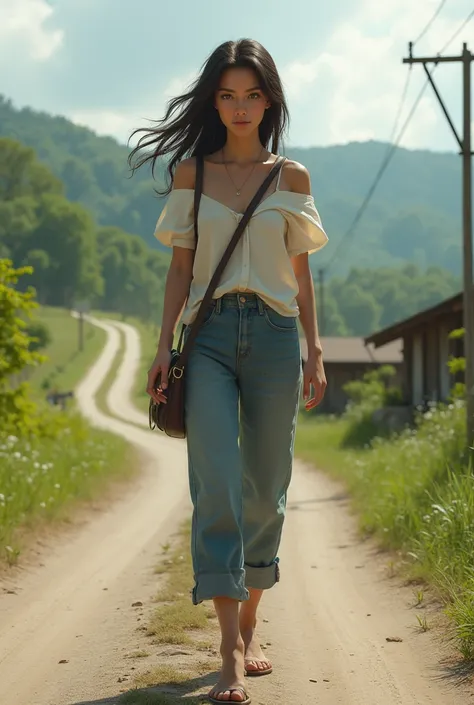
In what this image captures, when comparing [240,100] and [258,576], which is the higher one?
[240,100]

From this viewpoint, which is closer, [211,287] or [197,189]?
[211,287]

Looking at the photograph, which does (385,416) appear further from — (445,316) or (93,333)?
(93,333)

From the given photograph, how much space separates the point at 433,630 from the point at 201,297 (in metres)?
2.40

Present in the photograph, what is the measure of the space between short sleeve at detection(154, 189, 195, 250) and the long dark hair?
283mm

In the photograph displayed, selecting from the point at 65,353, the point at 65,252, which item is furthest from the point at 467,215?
the point at 65,252

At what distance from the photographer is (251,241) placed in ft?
13.9

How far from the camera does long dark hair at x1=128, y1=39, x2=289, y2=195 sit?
441 cm

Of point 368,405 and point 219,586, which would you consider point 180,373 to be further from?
point 368,405

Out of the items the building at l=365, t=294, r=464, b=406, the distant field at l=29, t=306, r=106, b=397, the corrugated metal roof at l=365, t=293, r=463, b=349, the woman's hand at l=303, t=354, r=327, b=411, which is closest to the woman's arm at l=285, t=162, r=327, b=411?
the woman's hand at l=303, t=354, r=327, b=411

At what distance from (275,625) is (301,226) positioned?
2.43 meters

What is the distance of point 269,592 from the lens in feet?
22.7

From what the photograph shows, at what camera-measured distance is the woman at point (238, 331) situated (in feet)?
13.4

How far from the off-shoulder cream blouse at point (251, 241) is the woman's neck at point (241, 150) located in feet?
0.88

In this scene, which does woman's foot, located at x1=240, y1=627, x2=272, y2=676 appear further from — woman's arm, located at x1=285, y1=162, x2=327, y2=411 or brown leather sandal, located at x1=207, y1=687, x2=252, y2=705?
woman's arm, located at x1=285, y1=162, x2=327, y2=411
